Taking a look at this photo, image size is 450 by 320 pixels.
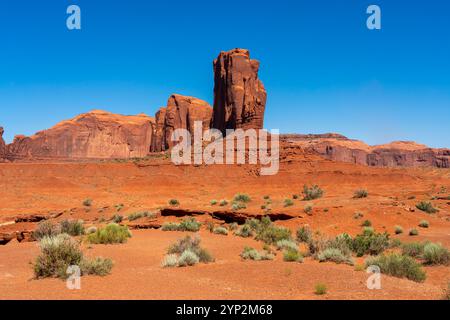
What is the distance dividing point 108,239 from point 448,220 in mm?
19224

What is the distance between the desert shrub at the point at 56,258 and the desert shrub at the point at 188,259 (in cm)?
258

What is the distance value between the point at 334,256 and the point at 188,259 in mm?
4144

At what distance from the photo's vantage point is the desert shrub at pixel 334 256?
37.5 feet

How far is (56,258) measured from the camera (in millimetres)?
9219

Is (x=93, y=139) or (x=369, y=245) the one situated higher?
(x=93, y=139)

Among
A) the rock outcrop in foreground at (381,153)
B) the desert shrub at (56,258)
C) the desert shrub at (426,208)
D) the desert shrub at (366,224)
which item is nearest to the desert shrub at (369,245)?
the desert shrub at (366,224)

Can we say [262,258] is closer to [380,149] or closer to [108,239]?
[108,239]

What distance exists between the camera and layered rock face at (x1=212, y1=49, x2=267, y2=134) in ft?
224

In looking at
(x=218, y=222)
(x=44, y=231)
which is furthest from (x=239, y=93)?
(x=44, y=231)

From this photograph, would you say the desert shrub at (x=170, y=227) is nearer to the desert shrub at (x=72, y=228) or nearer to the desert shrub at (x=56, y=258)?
the desert shrub at (x=72, y=228)

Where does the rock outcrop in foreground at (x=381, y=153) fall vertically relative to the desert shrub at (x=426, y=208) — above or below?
above

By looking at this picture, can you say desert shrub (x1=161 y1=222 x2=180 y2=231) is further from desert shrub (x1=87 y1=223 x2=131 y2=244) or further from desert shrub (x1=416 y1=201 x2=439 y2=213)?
desert shrub (x1=416 y1=201 x2=439 y2=213)

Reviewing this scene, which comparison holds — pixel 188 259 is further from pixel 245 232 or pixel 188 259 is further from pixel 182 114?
pixel 182 114

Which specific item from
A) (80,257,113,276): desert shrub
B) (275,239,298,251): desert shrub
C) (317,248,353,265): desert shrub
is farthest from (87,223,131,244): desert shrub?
(317,248,353,265): desert shrub
